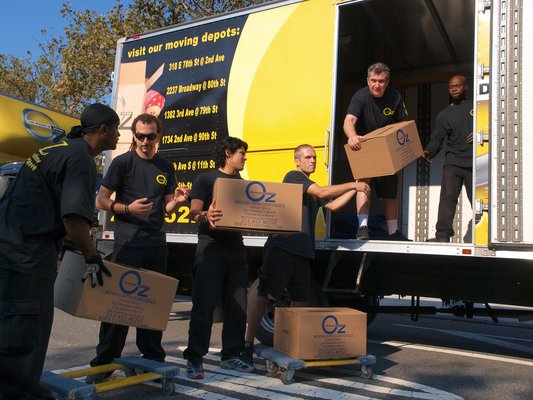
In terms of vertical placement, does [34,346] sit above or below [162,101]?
below

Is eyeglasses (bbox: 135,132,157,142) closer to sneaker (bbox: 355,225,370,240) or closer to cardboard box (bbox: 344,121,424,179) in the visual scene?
cardboard box (bbox: 344,121,424,179)

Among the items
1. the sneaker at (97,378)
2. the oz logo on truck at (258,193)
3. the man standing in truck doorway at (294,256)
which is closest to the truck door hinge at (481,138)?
the man standing in truck doorway at (294,256)

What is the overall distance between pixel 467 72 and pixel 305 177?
340 cm

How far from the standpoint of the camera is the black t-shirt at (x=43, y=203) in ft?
8.49

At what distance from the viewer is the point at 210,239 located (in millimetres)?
4141

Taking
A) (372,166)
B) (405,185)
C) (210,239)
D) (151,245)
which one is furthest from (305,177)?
(405,185)

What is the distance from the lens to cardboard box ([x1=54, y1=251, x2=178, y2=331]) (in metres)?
3.11

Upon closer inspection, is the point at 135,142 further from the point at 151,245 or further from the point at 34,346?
the point at 34,346

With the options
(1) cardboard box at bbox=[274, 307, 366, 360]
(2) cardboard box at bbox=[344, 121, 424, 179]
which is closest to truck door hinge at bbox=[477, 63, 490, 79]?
(2) cardboard box at bbox=[344, 121, 424, 179]

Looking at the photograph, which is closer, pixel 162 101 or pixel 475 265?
pixel 475 265

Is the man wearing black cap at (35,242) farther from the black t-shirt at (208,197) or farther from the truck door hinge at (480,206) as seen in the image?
the truck door hinge at (480,206)

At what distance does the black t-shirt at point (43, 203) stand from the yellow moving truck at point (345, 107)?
2.61 meters

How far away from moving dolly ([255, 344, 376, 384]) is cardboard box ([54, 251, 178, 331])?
100 centimetres

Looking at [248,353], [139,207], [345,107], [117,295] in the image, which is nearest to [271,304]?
[248,353]
